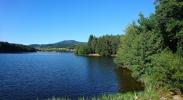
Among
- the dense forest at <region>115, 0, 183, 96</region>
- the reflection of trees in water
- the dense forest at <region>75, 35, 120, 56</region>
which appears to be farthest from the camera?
the dense forest at <region>75, 35, 120, 56</region>

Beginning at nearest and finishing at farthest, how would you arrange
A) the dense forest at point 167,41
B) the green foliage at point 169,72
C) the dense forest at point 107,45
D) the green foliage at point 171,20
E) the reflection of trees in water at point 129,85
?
the green foliage at point 169,72 → the dense forest at point 167,41 → the green foliage at point 171,20 → the reflection of trees in water at point 129,85 → the dense forest at point 107,45

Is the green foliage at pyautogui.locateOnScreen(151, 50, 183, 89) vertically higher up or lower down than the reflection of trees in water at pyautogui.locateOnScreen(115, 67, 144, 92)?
higher up

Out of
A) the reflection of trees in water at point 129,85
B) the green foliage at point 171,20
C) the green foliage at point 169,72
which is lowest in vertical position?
the reflection of trees in water at point 129,85

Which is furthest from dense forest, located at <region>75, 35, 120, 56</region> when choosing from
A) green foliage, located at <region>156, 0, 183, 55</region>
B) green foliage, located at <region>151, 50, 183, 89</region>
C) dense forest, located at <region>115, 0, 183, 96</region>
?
green foliage, located at <region>151, 50, 183, 89</region>

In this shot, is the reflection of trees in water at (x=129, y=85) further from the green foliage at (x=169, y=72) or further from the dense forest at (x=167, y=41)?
the green foliage at (x=169, y=72)

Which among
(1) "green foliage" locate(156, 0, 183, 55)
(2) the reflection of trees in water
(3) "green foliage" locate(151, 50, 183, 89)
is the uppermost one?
(1) "green foliage" locate(156, 0, 183, 55)

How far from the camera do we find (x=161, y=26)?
3019 cm

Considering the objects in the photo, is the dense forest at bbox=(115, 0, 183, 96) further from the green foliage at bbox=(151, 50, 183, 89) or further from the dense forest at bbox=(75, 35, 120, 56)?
the dense forest at bbox=(75, 35, 120, 56)

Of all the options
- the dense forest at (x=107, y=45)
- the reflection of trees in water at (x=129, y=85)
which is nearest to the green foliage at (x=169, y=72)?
the reflection of trees in water at (x=129, y=85)

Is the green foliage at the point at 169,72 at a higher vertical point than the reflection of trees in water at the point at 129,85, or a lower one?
higher

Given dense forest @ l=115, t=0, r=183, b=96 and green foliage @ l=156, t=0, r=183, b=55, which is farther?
green foliage @ l=156, t=0, r=183, b=55

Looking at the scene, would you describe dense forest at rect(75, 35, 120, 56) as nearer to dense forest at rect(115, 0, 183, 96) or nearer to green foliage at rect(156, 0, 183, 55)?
dense forest at rect(115, 0, 183, 96)

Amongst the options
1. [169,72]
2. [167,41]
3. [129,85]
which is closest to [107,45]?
[129,85]

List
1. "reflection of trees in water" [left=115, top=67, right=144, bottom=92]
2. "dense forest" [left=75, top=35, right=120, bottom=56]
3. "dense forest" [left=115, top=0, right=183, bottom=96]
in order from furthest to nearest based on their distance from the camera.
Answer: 1. "dense forest" [left=75, top=35, right=120, bottom=56]
2. "reflection of trees in water" [left=115, top=67, right=144, bottom=92]
3. "dense forest" [left=115, top=0, right=183, bottom=96]
